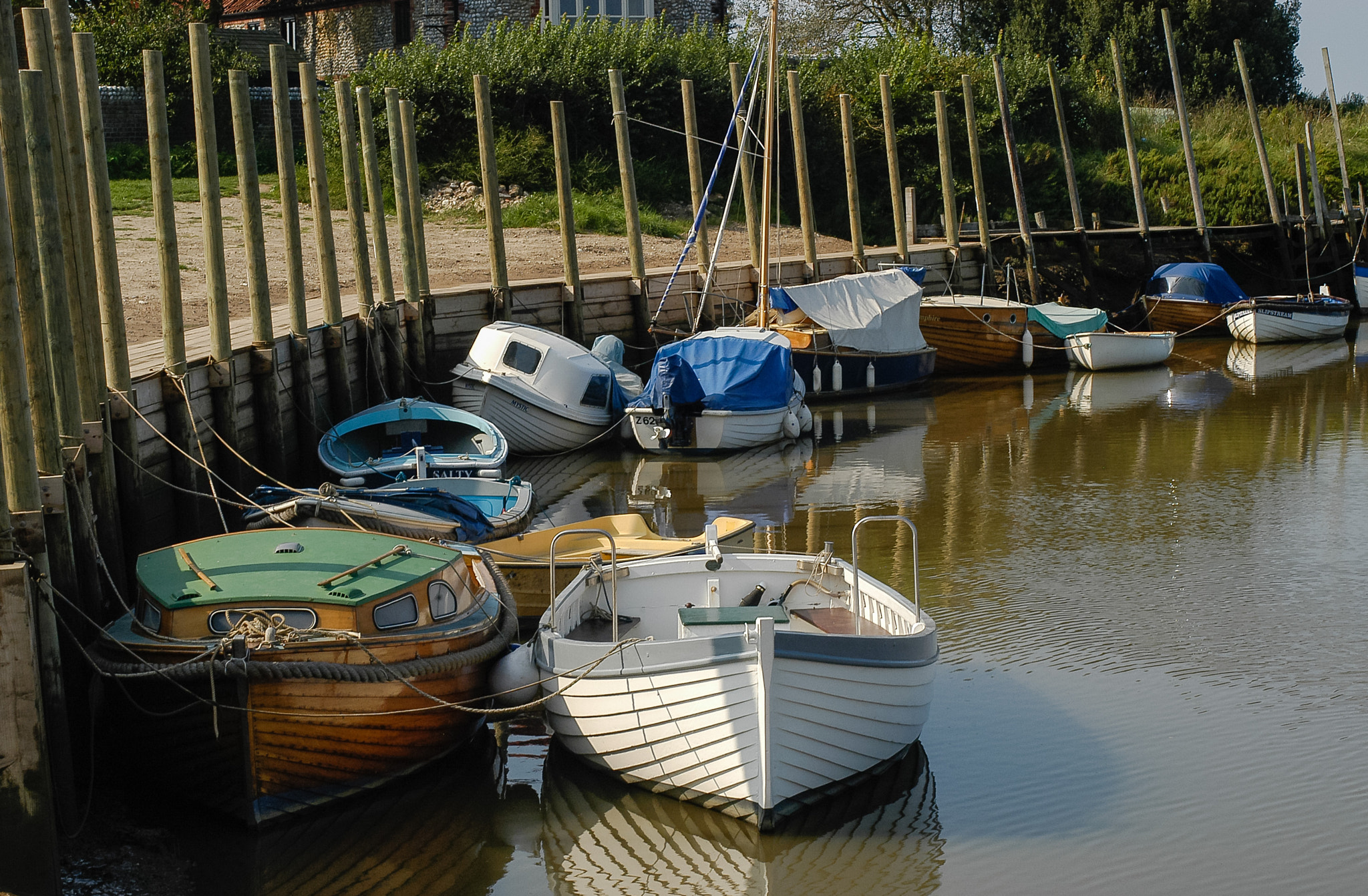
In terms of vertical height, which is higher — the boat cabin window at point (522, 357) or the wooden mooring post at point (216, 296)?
the wooden mooring post at point (216, 296)

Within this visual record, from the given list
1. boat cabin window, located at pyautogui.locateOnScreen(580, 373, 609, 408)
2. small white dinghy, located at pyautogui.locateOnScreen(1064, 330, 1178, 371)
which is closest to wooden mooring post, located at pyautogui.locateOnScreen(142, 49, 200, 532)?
boat cabin window, located at pyautogui.locateOnScreen(580, 373, 609, 408)

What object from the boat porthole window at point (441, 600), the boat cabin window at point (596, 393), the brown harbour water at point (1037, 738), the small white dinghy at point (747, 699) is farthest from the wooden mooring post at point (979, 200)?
the boat porthole window at point (441, 600)

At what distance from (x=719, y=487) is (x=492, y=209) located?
20.7ft

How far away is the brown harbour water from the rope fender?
85 cm

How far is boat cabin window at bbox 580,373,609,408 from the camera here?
18.5 meters

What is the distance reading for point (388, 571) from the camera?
802 centimetres

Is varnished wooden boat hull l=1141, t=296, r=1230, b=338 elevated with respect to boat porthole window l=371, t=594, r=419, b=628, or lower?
elevated

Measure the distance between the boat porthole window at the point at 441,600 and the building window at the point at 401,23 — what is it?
32.8 metres

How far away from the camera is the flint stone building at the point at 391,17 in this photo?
36.9 meters

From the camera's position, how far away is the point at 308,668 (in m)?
7.21

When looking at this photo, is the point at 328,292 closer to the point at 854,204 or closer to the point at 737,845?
the point at 737,845

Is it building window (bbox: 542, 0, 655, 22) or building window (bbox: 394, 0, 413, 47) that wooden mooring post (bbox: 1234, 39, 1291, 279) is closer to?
building window (bbox: 542, 0, 655, 22)

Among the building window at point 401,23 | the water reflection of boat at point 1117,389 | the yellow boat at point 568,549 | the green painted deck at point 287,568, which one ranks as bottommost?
the water reflection of boat at point 1117,389

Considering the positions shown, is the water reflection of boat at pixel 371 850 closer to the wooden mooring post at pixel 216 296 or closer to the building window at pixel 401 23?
the wooden mooring post at pixel 216 296
